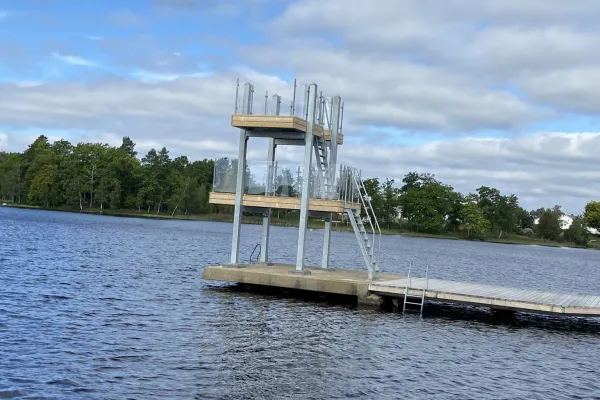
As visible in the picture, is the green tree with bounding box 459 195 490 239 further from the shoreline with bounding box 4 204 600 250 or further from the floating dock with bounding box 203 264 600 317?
the floating dock with bounding box 203 264 600 317

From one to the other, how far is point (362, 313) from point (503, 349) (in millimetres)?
6255

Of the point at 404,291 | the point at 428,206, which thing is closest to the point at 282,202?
the point at 404,291

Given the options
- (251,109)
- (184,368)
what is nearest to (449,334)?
(184,368)

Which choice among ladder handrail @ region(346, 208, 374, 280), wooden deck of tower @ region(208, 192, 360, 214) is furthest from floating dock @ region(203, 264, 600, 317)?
wooden deck of tower @ region(208, 192, 360, 214)

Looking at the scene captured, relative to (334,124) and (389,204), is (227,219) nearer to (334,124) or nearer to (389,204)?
(389,204)

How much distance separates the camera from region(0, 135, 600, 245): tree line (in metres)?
156

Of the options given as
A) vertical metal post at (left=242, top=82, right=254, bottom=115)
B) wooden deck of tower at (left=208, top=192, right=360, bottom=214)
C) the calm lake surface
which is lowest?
the calm lake surface

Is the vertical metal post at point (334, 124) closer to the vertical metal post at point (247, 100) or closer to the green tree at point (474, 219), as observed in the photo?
the vertical metal post at point (247, 100)

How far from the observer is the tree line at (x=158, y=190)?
156000mm

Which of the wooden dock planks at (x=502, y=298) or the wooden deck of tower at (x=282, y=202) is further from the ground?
the wooden deck of tower at (x=282, y=202)

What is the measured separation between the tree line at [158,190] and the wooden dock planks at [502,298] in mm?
132705

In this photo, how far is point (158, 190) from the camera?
163 metres

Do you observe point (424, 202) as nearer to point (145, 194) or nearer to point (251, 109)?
point (145, 194)

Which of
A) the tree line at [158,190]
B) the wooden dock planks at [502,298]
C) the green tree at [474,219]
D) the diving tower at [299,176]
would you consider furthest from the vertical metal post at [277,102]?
the green tree at [474,219]
